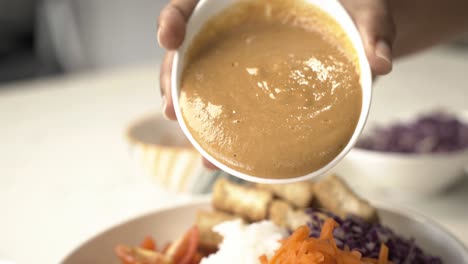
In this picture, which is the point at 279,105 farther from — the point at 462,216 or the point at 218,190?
the point at 462,216

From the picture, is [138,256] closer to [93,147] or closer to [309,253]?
A: [309,253]

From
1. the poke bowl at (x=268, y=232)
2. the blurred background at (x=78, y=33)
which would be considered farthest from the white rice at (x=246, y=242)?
the blurred background at (x=78, y=33)

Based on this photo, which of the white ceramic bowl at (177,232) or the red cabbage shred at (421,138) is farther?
the red cabbage shred at (421,138)

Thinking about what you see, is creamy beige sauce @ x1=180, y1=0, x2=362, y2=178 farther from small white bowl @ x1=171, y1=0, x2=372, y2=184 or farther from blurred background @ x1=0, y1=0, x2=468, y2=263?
blurred background @ x1=0, y1=0, x2=468, y2=263

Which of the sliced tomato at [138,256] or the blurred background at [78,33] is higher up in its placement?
the sliced tomato at [138,256]

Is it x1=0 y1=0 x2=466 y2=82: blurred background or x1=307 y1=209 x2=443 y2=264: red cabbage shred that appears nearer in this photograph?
x1=307 y1=209 x2=443 y2=264: red cabbage shred

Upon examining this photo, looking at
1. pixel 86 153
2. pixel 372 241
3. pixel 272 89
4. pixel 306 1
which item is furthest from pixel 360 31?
pixel 86 153

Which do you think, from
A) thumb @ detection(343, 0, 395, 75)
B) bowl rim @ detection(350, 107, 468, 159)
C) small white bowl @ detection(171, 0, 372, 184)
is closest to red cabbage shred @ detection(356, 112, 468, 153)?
bowl rim @ detection(350, 107, 468, 159)

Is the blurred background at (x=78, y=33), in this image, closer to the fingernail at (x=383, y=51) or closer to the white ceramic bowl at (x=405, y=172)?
the white ceramic bowl at (x=405, y=172)
